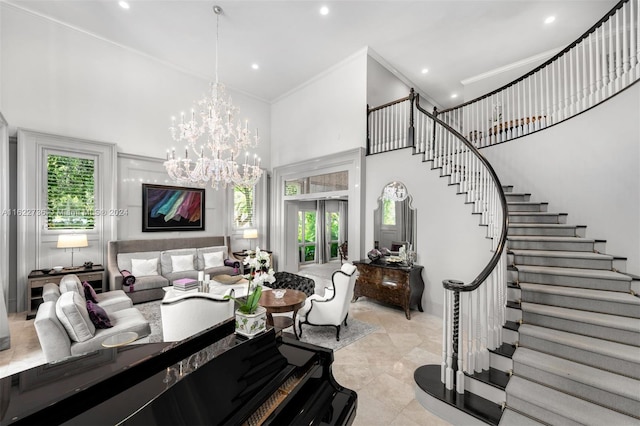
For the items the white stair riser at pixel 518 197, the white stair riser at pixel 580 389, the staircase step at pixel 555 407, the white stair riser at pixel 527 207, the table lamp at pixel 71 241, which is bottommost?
the staircase step at pixel 555 407

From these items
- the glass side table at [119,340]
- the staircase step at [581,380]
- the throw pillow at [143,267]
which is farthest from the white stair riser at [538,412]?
the throw pillow at [143,267]

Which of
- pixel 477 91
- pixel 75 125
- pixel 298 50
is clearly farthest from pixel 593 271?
pixel 75 125

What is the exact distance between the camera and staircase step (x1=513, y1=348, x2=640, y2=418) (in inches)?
74.8

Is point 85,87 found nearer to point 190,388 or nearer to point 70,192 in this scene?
point 70,192

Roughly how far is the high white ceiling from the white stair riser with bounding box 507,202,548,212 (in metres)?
3.39

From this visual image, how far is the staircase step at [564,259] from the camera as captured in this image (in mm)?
3131

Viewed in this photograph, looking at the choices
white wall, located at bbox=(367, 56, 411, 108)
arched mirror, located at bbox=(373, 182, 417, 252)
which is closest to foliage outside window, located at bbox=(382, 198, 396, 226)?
arched mirror, located at bbox=(373, 182, 417, 252)

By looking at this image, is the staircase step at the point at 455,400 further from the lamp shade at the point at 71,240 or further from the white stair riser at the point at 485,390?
the lamp shade at the point at 71,240

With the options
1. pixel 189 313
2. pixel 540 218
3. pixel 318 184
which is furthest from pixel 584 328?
pixel 318 184

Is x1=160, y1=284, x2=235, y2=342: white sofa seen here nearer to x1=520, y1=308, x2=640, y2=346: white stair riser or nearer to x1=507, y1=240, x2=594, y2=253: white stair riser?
x1=520, y1=308, x2=640, y2=346: white stair riser

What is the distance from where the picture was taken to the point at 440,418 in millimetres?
2219

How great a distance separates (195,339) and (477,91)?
8116 millimetres

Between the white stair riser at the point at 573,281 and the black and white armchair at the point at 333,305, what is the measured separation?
2073 mm

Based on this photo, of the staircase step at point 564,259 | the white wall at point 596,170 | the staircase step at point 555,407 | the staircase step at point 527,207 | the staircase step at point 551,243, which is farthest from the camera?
the staircase step at point 527,207
